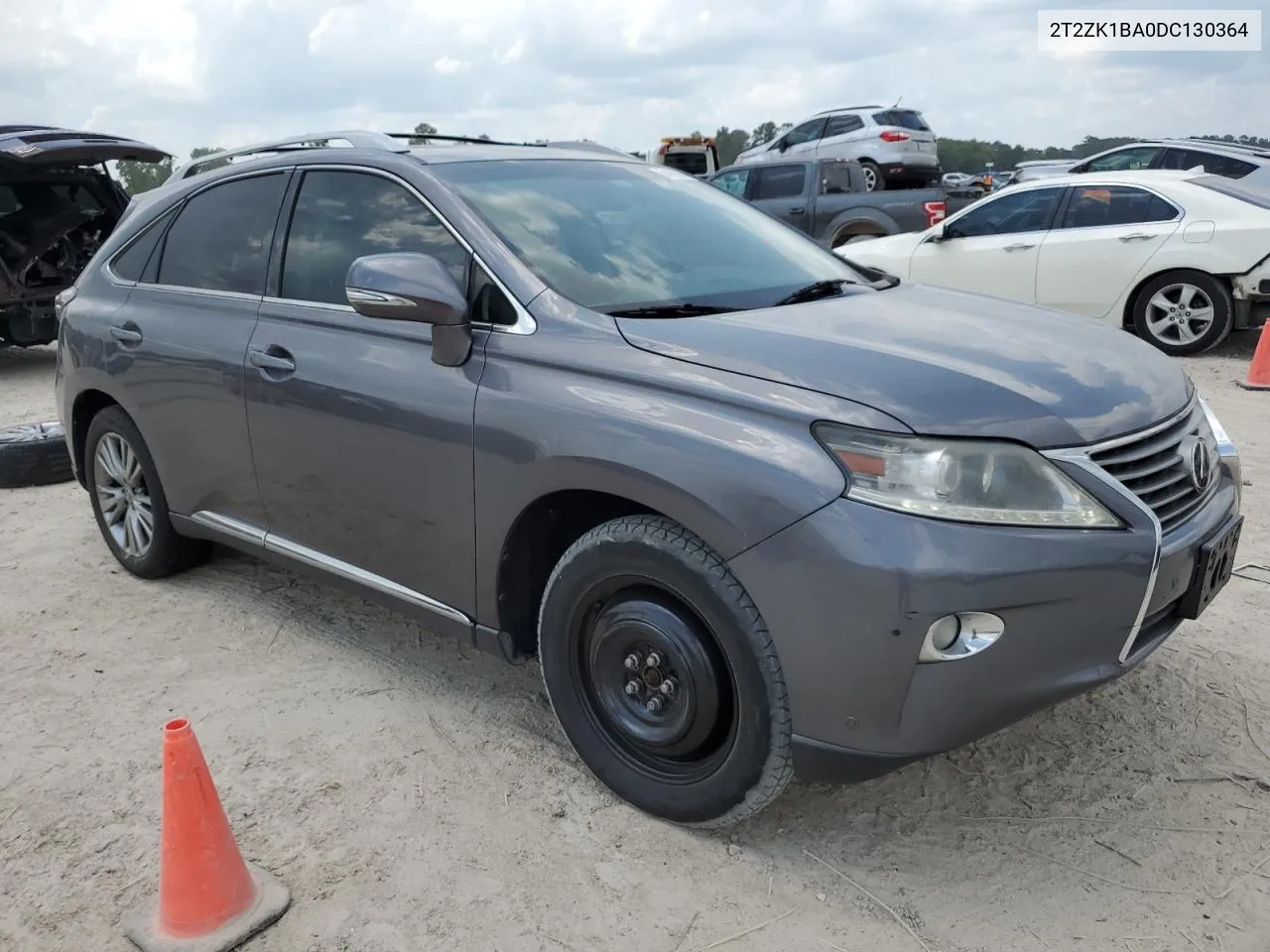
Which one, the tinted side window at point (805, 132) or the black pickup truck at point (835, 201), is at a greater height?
the tinted side window at point (805, 132)

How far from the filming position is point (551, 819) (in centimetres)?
288

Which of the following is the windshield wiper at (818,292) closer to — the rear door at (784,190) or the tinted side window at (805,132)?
the rear door at (784,190)

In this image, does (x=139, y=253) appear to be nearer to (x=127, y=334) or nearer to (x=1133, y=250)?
(x=127, y=334)

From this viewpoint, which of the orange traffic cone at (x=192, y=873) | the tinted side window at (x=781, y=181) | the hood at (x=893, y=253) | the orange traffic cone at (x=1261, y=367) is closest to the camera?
the orange traffic cone at (x=192, y=873)

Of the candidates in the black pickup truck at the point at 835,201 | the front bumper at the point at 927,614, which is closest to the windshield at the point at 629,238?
the front bumper at the point at 927,614

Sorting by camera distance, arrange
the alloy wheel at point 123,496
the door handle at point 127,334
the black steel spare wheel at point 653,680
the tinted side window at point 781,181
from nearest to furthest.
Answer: the black steel spare wheel at point 653,680 → the door handle at point 127,334 → the alloy wheel at point 123,496 → the tinted side window at point 781,181

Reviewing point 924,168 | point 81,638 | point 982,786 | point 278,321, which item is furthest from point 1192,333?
point 924,168

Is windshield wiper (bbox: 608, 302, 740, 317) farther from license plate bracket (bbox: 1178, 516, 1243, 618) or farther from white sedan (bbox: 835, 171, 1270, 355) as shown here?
white sedan (bbox: 835, 171, 1270, 355)

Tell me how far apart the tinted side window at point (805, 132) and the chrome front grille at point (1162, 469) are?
19780 mm

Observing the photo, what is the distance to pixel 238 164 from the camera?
406cm

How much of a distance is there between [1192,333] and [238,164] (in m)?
7.74

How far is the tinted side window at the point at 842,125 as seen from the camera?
67.0ft

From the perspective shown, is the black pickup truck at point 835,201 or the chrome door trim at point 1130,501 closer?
the chrome door trim at point 1130,501

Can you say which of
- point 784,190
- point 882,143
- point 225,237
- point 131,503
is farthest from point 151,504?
point 882,143
